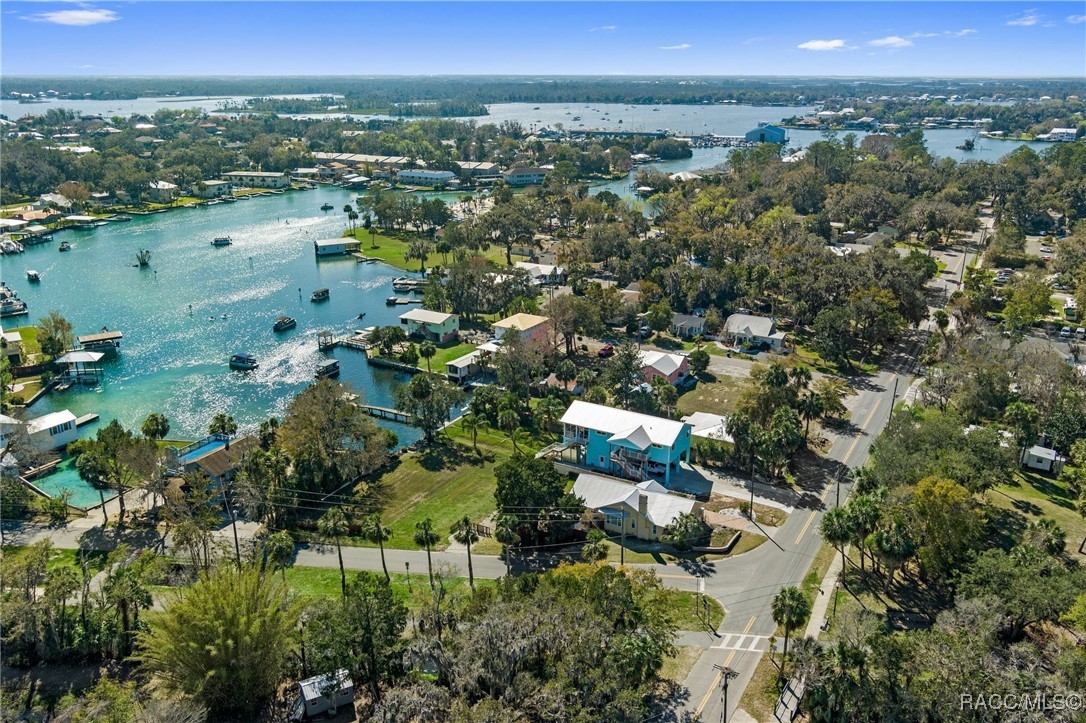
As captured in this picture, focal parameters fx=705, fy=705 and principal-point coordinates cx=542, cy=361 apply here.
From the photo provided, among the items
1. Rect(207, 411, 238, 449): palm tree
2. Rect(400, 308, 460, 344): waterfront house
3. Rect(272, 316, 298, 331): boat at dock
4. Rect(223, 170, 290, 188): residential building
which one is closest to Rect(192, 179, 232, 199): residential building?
Rect(223, 170, 290, 188): residential building

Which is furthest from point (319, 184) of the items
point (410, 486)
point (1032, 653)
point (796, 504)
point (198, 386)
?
point (1032, 653)

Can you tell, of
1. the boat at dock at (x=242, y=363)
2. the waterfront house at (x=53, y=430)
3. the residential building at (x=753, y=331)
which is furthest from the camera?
the residential building at (x=753, y=331)

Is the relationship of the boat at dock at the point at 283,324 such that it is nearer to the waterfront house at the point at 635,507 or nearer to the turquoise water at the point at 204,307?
the turquoise water at the point at 204,307

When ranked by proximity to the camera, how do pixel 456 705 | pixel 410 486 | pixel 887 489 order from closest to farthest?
pixel 456 705 < pixel 887 489 < pixel 410 486

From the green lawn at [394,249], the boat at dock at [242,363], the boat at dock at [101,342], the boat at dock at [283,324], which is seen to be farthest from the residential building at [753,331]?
the boat at dock at [101,342]

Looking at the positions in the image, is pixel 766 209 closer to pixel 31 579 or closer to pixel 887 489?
pixel 887 489

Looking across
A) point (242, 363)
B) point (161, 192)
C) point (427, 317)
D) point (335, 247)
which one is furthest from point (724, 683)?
point (161, 192)
